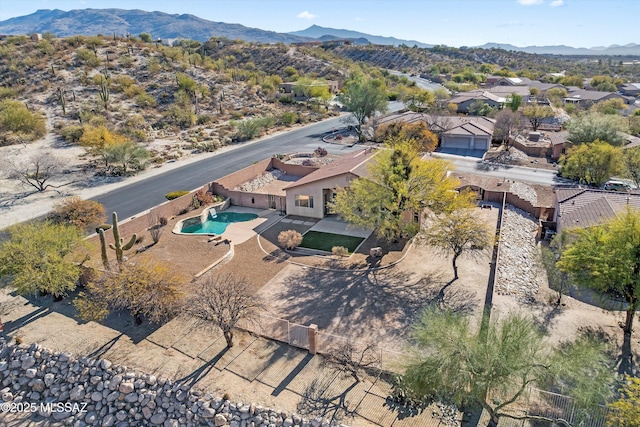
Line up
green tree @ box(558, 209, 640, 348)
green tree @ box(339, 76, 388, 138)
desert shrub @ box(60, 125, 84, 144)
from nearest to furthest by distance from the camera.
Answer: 1. green tree @ box(558, 209, 640, 348)
2. desert shrub @ box(60, 125, 84, 144)
3. green tree @ box(339, 76, 388, 138)

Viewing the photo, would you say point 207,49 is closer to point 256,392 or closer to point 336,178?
point 336,178

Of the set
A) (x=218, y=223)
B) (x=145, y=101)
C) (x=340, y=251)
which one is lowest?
(x=218, y=223)

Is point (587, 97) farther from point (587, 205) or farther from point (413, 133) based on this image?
point (587, 205)

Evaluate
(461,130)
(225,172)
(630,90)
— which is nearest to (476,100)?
(461,130)

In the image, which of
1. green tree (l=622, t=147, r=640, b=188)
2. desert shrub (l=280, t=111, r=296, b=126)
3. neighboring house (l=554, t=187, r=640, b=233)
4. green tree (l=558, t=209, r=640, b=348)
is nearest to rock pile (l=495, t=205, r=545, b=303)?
neighboring house (l=554, t=187, r=640, b=233)

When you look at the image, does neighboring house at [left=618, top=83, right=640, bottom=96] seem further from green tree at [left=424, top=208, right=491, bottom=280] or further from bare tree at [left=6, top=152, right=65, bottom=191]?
bare tree at [left=6, top=152, right=65, bottom=191]

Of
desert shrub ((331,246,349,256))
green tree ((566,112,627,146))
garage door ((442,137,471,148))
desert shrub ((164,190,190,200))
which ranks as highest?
green tree ((566,112,627,146))
